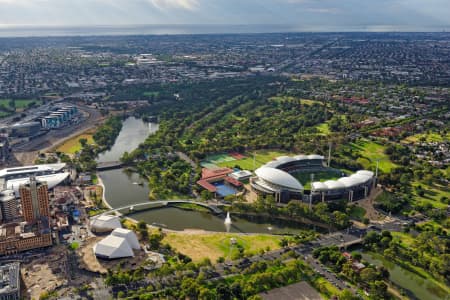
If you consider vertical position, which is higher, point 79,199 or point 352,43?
point 352,43

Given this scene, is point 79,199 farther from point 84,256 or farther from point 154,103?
point 154,103

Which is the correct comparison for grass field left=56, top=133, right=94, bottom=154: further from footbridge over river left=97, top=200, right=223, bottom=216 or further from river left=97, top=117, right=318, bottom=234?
footbridge over river left=97, top=200, right=223, bottom=216

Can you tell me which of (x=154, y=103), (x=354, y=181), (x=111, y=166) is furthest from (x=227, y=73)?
(x=354, y=181)

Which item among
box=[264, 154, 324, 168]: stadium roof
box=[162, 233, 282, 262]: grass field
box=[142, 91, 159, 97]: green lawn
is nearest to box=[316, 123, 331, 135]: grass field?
box=[264, 154, 324, 168]: stadium roof

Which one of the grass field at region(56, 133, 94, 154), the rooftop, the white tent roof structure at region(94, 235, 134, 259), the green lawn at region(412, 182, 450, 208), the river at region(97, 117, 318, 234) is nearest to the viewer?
the rooftop

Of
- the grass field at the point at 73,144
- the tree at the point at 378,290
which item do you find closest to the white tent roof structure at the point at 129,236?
the tree at the point at 378,290

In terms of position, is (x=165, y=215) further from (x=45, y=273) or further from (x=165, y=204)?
(x=45, y=273)

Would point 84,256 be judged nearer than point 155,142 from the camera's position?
Yes
